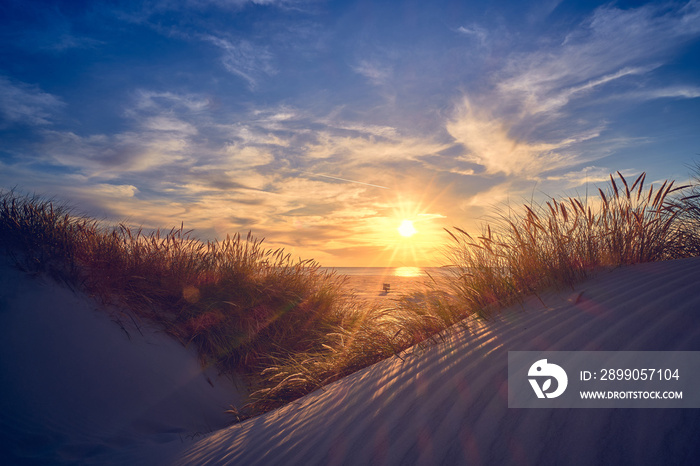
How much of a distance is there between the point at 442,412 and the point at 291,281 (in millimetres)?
4421

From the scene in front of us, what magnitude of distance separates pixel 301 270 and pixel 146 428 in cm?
341

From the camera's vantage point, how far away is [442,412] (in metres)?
1.64

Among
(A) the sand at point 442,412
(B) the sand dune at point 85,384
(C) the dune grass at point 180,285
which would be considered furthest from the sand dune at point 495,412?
(C) the dune grass at point 180,285

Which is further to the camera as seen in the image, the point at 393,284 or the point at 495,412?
the point at 393,284

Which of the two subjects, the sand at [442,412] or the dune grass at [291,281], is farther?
the dune grass at [291,281]

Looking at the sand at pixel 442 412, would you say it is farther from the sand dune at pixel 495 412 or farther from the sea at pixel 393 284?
the sea at pixel 393 284

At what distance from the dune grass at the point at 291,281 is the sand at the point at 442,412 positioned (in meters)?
0.40

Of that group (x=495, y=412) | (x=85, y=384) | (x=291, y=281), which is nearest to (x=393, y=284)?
(x=291, y=281)

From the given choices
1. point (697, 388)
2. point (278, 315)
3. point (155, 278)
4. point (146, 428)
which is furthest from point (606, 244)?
point (155, 278)

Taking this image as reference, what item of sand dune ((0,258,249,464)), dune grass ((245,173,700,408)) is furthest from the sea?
sand dune ((0,258,249,464))

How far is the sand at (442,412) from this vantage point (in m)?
1.27

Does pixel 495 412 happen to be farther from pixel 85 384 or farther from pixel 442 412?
pixel 85 384

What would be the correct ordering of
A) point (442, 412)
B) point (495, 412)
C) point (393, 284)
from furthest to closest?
point (393, 284)
point (442, 412)
point (495, 412)

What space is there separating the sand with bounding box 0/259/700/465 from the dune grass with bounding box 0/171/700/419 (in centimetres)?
40
